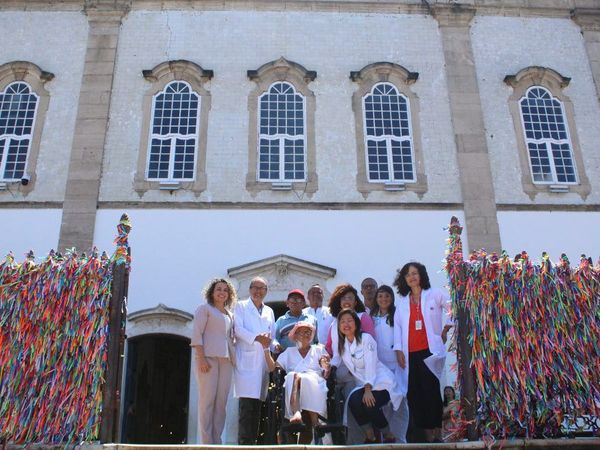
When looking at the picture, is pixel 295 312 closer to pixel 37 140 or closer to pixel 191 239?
pixel 191 239

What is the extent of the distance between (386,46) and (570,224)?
5.55 metres

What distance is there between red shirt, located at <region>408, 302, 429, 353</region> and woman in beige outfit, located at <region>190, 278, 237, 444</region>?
1958 millimetres

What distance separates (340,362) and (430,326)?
1038mm

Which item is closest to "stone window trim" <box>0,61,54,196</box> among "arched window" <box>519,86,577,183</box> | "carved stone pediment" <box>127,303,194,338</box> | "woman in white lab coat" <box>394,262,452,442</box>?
"carved stone pediment" <box>127,303,194,338</box>

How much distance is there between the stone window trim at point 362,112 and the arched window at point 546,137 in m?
2.38

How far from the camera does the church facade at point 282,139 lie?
13.0 meters

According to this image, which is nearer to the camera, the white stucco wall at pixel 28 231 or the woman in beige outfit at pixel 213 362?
the woman in beige outfit at pixel 213 362

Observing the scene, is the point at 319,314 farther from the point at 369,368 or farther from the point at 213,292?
the point at 369,368

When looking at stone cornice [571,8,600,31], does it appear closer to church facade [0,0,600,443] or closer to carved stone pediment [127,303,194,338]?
church facade [0,0,600,443]

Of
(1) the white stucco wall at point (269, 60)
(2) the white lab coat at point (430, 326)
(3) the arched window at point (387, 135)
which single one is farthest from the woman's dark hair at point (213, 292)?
(3) the arched window at point (387, 135)

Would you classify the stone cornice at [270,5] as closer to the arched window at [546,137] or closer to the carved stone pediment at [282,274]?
the arched window at [546,137]

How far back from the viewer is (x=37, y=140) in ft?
45.8

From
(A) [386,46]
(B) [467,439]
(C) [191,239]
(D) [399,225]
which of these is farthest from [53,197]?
(B) [467,439]

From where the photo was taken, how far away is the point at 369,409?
6680mm
